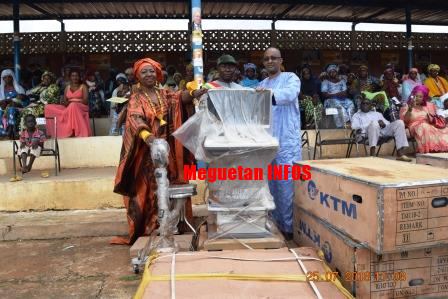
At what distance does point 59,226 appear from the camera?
412 centimetres

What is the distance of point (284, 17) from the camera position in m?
9.87

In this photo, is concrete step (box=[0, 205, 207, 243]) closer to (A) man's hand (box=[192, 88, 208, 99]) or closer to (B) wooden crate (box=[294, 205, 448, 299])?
(A) man's hand (box=[192, 88, 208, 99])

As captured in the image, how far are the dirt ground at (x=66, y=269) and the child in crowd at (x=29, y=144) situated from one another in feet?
4.96

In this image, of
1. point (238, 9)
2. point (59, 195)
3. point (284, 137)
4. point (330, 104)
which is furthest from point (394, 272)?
point (238, 9)

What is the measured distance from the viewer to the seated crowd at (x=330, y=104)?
19.1ft

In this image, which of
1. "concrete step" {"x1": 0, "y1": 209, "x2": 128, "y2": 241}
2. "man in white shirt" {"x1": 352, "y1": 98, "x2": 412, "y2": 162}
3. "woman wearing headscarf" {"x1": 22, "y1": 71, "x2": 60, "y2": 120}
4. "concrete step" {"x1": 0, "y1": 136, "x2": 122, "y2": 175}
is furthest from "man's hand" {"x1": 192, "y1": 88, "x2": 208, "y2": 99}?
"woman wearing headscarf" {"x1": 22, "y1": 71, "x2": 60, "y2": 120}

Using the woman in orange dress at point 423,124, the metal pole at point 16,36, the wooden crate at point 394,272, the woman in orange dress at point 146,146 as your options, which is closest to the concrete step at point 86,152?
the woman in orange dress at point 146,146

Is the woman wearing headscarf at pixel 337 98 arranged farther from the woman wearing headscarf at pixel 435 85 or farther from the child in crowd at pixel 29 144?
the child in crowd at pixel 29 144

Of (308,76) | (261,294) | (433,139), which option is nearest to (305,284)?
(261,294)

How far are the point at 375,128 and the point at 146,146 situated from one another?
3.69 metres

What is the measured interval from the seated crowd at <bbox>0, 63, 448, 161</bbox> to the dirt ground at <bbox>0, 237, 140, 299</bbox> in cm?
188

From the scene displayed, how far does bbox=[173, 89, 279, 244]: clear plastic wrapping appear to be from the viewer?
2.72 metres

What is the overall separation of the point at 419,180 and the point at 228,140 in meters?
1.25

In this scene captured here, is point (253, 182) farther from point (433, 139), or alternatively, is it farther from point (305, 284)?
point (433, 139)
